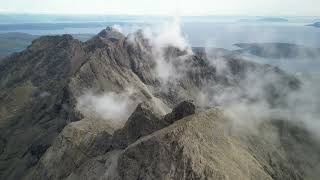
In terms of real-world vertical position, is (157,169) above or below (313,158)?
above

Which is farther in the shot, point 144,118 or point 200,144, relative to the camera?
point 144,118

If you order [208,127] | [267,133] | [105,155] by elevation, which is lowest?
[267,133]

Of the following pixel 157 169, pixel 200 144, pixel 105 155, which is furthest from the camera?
pixel 105 155

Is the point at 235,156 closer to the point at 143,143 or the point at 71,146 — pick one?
the point at 143,143

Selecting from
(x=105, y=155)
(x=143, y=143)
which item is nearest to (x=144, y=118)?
(x=105, y=155)

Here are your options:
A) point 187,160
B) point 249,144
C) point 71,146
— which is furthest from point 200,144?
point 71,146

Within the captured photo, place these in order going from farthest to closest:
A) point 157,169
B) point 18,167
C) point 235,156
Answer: point 18,167, point 235,156, point 157,169

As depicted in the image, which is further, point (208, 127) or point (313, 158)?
point (313, 158)

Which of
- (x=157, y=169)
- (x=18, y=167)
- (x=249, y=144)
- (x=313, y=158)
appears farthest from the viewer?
(x=18, y=167)

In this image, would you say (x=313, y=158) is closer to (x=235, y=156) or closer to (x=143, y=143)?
(x=235, y=156)
